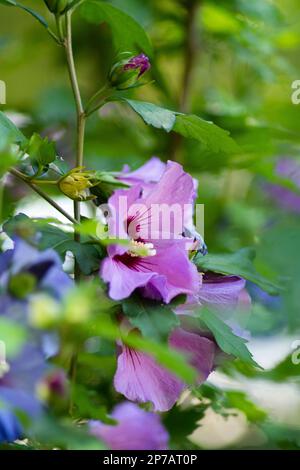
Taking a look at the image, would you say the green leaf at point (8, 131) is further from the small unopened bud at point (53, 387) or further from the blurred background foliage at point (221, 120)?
the blurred background foliage at point (221, 120)

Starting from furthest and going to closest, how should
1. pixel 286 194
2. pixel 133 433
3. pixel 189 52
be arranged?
pixel 286 194, pixel 189 52, pixel 133 433

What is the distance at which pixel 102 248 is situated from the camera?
358 mm

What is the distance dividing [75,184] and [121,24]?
16cm

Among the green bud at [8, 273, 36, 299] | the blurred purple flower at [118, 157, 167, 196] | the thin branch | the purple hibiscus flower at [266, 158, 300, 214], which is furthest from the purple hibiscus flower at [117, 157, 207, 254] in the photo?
the purple hibiscus flower at [266, 158, 300, 214]

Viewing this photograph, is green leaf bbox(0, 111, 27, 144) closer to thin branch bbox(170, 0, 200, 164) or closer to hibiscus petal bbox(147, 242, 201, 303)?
hibiscus petal bbox(147, 242, 201, 303)

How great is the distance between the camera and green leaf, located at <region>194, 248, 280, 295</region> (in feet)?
1.28

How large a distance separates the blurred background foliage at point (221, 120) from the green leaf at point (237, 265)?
0.12 m

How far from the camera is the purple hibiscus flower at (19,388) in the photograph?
0.25m

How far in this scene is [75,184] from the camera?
36cm

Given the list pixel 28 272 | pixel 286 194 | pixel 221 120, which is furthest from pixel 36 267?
pixel 286 194

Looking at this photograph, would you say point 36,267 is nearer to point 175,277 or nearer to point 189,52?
point 175,277

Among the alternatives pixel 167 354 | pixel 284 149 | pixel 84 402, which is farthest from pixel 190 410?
pixel 284 149

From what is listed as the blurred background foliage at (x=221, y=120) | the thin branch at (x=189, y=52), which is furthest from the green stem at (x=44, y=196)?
the thin branch at (x=189, y=52)

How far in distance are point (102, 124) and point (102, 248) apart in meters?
0.59
